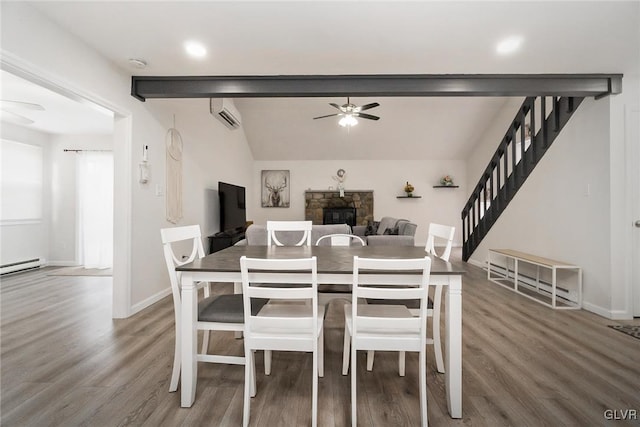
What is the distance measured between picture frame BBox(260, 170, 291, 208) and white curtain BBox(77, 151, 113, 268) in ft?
11.5

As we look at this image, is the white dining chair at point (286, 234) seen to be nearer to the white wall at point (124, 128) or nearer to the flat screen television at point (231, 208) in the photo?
the white wall at point (124, 128)

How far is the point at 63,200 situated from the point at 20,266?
127 centimetres

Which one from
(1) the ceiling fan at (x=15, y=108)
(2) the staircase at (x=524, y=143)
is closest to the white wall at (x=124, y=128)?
(1) the ceiling fan at (x=15, y=108)

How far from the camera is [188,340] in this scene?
163 cm

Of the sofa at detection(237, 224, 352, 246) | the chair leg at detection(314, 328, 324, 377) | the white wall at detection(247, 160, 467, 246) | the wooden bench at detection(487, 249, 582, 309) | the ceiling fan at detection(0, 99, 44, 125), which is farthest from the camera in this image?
the white wall at detection(247, 160, 467, 246)

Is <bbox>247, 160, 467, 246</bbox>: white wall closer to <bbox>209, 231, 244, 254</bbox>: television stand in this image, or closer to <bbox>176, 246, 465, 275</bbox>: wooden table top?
<bbox>209, 231, 244, 254</bbox>: television stand

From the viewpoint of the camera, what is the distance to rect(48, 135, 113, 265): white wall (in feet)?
17.9

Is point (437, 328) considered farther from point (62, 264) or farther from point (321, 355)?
point (62, 264)

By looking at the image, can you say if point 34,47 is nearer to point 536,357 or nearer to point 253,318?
point 253,318

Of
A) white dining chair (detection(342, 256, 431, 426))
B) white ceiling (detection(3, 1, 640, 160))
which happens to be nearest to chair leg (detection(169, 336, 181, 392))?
white dining chair (detection(342, 256, 431, 426))

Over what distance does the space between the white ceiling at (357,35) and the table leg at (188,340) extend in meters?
1.76

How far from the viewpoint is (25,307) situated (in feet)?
10.5

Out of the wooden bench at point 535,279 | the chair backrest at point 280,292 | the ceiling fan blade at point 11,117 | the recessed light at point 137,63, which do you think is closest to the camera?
the chair backrest at point 280,292

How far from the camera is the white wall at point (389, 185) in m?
7.96
